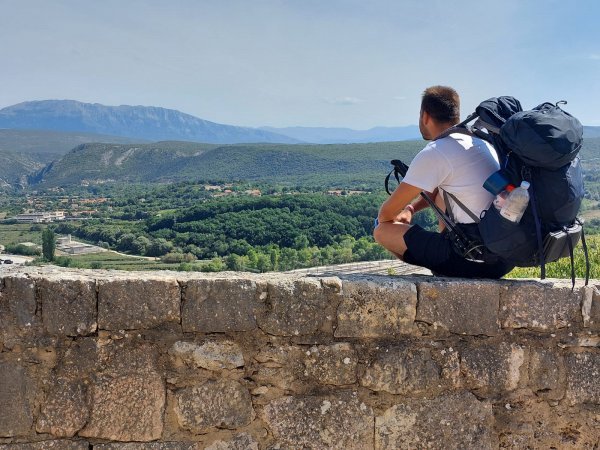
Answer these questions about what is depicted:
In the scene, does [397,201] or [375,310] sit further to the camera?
[397,201]

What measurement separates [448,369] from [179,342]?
1.19m

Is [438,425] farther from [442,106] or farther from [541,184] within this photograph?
[442,106]

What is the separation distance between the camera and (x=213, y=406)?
2557 millimetres

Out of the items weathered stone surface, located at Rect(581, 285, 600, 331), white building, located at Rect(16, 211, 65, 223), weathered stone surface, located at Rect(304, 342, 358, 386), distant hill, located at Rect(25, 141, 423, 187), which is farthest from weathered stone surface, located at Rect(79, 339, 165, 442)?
distant hill, located at Rect(25, 141, 423, 187)

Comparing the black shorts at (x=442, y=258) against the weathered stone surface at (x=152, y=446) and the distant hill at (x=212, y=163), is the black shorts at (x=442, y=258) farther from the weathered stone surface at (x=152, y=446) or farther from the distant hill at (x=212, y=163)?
the distant hill at (x=212, y=163)

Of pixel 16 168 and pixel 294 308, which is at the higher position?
pixel 294 308

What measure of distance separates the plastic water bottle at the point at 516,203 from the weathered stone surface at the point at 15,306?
2.03m

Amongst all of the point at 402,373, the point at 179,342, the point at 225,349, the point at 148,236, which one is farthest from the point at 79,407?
the point at 148,236

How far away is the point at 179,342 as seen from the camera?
100 inches

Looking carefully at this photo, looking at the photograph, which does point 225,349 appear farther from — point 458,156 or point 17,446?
point 458,156

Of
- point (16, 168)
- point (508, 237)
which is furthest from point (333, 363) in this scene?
point (16, 168)

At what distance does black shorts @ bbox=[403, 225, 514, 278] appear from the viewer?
2.95 meters

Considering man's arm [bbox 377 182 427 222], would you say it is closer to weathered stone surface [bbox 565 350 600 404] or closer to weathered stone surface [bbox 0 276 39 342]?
weathered stone surface [bbox 565 350 600 404]

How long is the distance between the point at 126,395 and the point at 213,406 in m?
0.37
